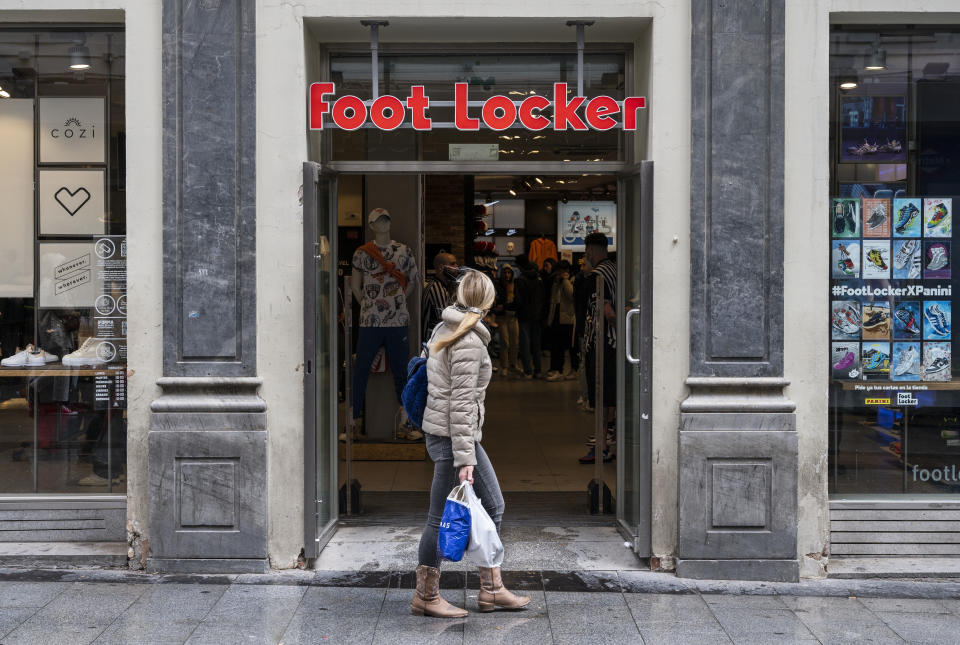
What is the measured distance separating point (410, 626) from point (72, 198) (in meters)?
3.86

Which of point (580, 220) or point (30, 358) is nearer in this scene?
point (30, 358)

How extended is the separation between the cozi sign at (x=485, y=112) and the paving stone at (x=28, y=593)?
132 inches

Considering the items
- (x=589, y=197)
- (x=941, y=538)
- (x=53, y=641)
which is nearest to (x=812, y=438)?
(x=941, y=538)

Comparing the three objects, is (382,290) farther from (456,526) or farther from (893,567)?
(893,567)

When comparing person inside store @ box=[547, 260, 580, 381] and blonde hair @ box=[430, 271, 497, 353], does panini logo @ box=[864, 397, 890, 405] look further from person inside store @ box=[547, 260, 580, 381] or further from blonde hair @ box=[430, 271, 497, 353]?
person inside store @ box=[547, 260, 580, 381]

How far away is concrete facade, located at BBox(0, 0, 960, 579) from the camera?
263 inches

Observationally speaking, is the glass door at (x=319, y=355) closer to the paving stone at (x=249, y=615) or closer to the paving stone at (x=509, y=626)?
the paving stone at (x=249, y=615)

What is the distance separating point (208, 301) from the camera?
22.1 feet

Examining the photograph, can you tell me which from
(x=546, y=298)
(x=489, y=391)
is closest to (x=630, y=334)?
(x=489, y=391)

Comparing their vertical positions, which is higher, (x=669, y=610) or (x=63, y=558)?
(x=63, y=558)

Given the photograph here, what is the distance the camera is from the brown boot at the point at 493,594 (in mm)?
6055

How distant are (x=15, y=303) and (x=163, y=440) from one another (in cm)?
166

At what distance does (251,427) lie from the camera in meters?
6.77

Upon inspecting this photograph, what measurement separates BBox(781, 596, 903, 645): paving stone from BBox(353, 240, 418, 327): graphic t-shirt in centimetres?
497
